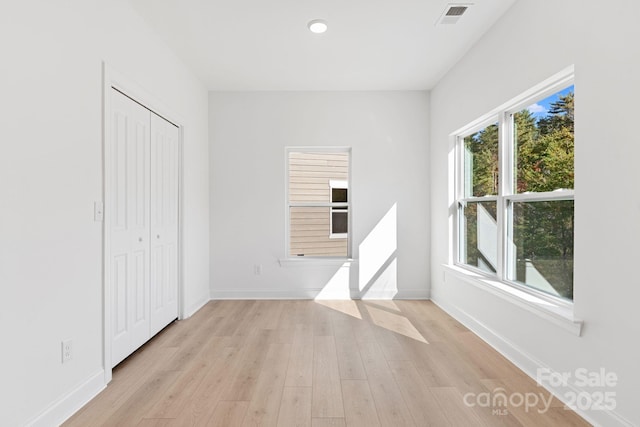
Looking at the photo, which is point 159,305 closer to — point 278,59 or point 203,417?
point 203,417

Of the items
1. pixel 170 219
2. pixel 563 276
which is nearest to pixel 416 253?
pixel 563 276

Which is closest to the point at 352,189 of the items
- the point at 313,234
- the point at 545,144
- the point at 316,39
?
the point at 313,234

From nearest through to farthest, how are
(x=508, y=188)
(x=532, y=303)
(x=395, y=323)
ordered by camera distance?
(x=532, y=303)
(x=508, y=188)
(x=395, y=323)

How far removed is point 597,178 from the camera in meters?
1.95

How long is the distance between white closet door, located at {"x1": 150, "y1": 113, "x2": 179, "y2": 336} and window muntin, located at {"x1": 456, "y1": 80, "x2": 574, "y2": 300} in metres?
3.03

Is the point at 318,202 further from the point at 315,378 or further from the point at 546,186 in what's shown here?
the point at 546,186

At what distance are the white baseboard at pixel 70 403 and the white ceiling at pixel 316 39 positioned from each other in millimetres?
2689

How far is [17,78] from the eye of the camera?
171 cm

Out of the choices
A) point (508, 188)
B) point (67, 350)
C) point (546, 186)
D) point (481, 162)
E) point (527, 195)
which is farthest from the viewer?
point (481, 162)

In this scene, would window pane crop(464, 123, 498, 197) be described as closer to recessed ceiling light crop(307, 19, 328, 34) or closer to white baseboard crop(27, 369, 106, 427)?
recessed ceiling light crop(307, 19, 328, 34)

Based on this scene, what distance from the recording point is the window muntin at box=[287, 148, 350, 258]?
15.9 ft

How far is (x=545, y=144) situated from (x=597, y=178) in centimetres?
69

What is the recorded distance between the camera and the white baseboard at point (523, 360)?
6.07ft

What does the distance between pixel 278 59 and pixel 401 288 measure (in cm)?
315
